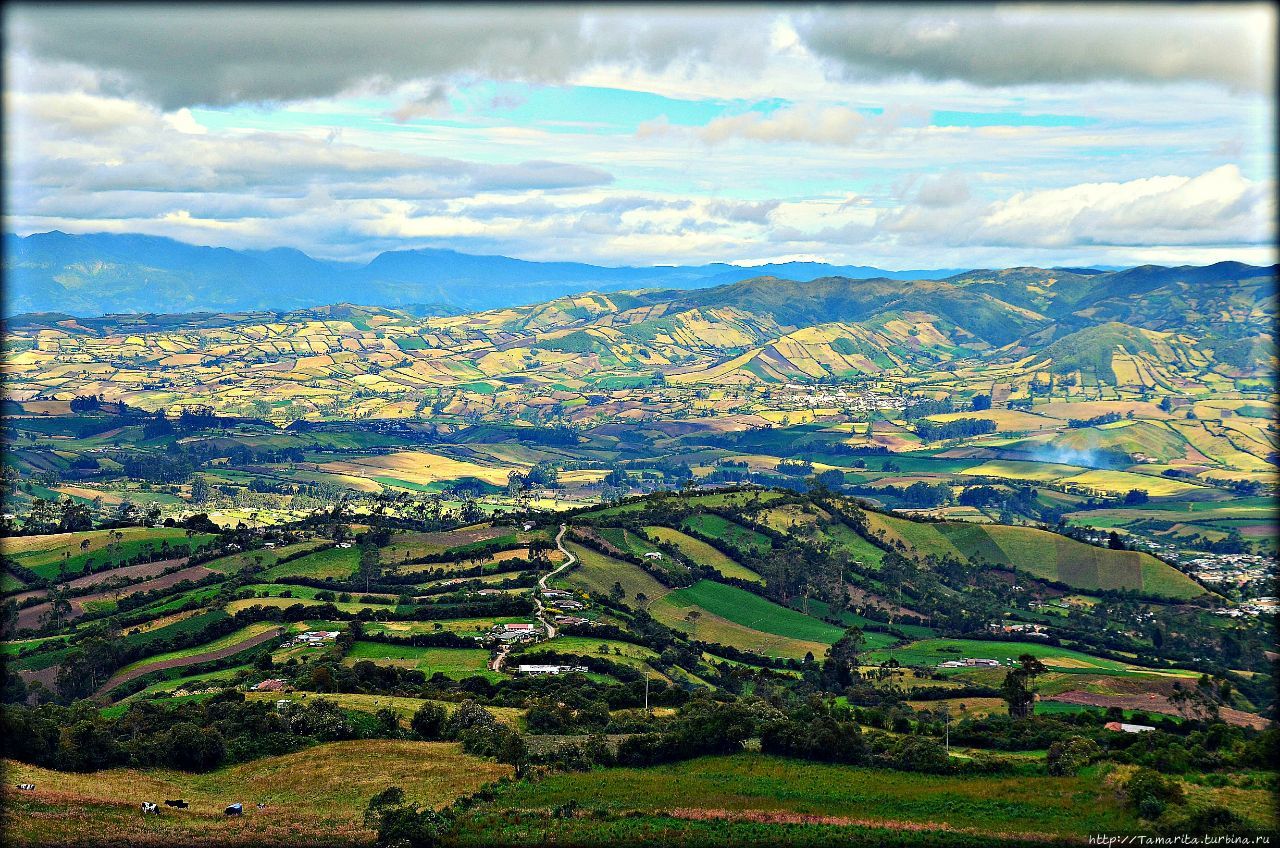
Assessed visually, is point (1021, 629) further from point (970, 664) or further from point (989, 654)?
point (970, 664)

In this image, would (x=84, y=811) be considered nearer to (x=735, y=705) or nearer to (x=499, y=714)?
(x=499, y=714)

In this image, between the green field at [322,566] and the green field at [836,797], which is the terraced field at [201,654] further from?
the green field at [836,797]

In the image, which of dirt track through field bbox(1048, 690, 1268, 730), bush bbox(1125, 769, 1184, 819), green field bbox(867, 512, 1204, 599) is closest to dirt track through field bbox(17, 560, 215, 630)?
dirt track through field bbox(1048, 690, 1268, 730)

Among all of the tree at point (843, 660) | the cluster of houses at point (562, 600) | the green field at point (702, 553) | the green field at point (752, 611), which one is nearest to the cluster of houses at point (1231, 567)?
the green field at point (752, 611)

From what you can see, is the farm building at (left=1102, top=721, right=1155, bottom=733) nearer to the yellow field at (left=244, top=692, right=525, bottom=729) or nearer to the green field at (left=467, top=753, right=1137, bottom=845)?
the green field at (left=467, top=753, right=1137, bottom=845)

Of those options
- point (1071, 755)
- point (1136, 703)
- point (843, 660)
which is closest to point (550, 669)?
point (843, 660)
